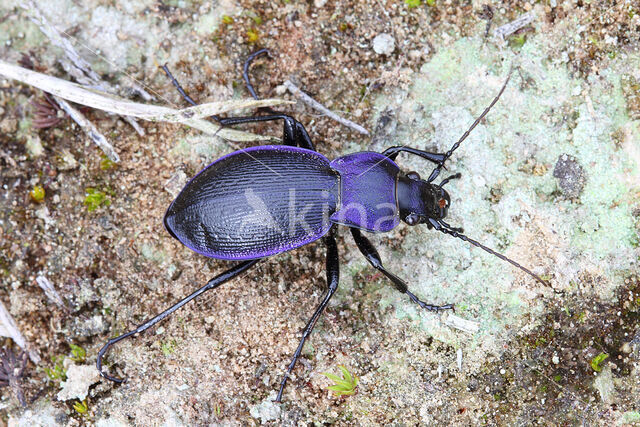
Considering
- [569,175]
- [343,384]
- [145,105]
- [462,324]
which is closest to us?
[343,384]

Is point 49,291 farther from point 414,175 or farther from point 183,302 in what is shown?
point 414,175

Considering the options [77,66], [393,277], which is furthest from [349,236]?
[77,66]

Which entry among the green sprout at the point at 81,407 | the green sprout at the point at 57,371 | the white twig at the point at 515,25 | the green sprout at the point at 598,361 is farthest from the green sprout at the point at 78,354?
the white twig at the point at 515,25

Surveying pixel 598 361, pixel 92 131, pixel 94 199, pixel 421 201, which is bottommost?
pixel 94 199

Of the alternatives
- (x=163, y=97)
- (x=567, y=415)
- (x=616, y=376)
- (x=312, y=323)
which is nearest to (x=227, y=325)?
(x=312, y=323)

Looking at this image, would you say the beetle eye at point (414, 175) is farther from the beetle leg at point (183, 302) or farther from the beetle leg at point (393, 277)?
the beetle leg at point (183, 302)

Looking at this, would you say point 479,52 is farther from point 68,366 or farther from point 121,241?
point 68,366
